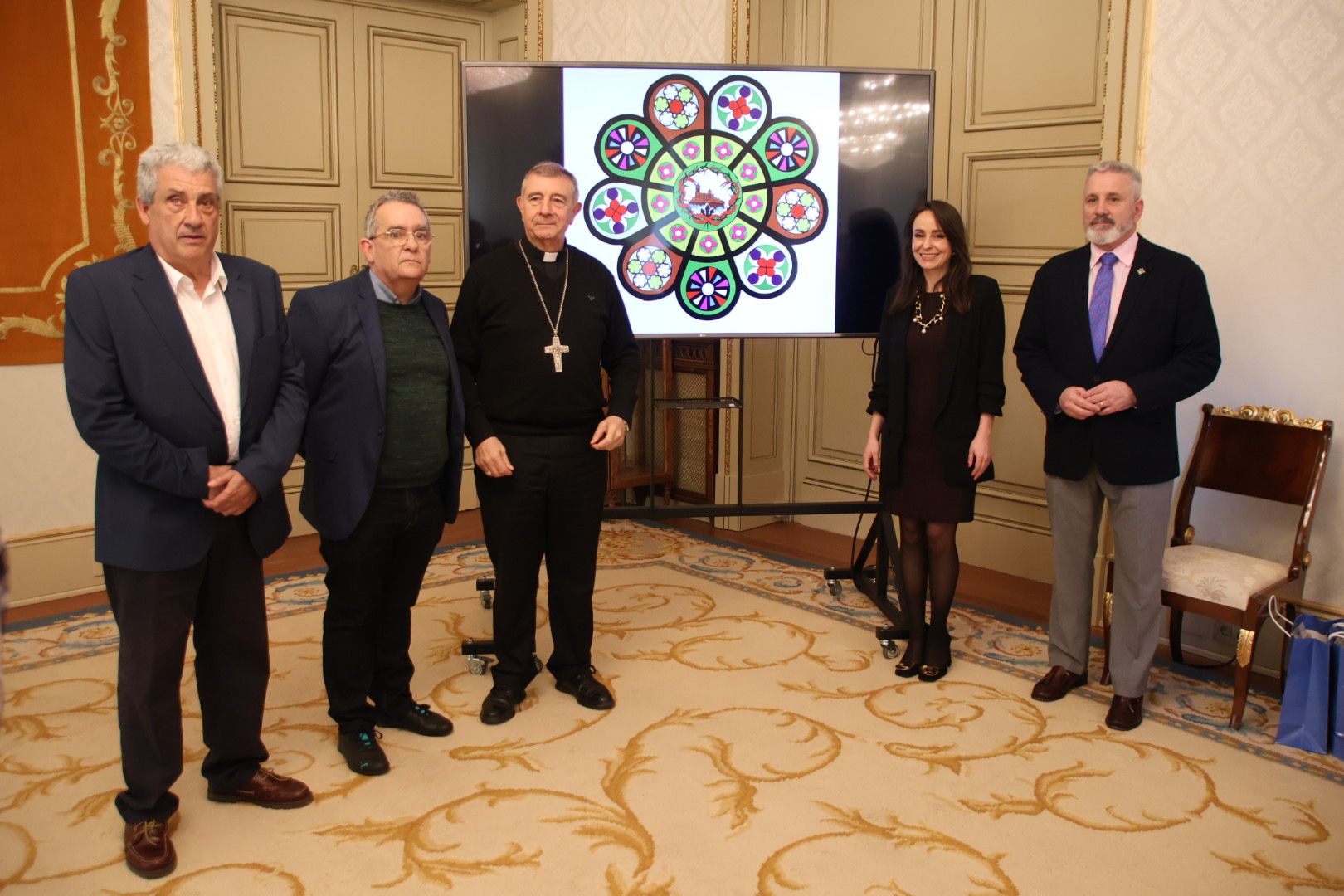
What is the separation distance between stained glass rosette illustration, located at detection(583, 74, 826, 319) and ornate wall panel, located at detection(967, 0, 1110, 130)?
1.12 metres

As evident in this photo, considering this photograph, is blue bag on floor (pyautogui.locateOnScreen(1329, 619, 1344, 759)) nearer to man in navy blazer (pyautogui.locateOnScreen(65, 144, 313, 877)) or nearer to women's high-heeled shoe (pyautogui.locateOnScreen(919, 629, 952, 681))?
women's high-heeled shoe (pyautogui.locateOnScreen(919, 629, 952, 681))

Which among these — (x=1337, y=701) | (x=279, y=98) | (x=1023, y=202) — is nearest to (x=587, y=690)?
(x=1337, y=701)

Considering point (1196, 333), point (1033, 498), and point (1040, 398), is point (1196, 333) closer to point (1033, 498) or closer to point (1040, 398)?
point (1040, 398)

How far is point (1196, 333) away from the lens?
3.05 m

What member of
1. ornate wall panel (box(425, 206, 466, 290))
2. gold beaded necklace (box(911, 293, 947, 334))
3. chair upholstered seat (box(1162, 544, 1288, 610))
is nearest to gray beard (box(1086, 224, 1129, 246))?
gold beaded necklace (box(911, 293, 947, 334))

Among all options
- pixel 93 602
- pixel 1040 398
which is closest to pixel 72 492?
pixel 93 602

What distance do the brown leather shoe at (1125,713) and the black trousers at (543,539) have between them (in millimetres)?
1555

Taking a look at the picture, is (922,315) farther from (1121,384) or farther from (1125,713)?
(1125,713)

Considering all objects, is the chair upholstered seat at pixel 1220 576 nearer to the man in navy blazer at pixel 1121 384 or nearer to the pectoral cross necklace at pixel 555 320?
the man in navy blazer at pixel 1121 384

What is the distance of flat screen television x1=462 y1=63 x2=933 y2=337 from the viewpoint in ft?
12.9

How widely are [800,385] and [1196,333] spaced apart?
8.79 ft

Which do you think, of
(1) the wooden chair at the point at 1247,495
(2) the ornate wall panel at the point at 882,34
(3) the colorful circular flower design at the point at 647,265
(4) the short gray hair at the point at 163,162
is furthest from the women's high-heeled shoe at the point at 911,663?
(2) the ornate wall panel at the point at 882,34

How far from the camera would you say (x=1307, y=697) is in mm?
3002

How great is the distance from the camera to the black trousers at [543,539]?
3119 millimetres
